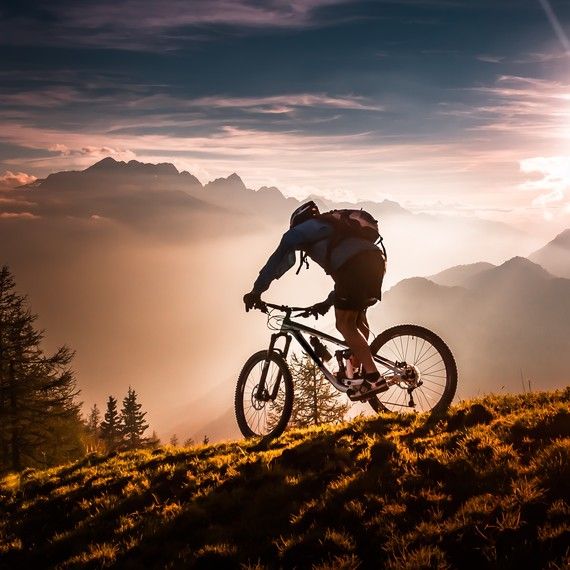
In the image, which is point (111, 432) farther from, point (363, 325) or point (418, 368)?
point (418, 368)

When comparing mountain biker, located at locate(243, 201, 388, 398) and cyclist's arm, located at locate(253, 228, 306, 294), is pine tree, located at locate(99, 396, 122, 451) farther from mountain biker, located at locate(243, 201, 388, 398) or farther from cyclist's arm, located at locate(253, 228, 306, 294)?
mountain biker, located at locate(243, 201, 388, 398)

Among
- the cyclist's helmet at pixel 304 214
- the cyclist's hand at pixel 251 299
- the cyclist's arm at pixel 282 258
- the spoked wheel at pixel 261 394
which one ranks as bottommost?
the spoked wheel at pixel 261 394

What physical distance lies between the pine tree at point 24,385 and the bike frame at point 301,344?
25807 millimetres

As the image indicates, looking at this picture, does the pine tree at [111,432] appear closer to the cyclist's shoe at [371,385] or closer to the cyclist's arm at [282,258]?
the cyclist's arm at [282,258]

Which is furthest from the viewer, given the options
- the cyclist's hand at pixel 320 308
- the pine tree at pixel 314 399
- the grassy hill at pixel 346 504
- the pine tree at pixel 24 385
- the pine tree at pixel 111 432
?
the pine tree at pixel 111 432

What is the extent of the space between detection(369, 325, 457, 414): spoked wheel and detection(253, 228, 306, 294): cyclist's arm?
1841 mm

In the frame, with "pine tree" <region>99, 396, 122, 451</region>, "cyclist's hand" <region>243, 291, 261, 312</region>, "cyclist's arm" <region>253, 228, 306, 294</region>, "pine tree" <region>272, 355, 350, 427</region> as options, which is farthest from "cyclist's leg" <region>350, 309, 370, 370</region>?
"pine tree" <region>99, 396, 122, 451</region>

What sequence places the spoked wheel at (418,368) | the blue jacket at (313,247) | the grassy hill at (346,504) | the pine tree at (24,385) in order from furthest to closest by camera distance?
the pine tree at (24,385), the spoked wheel at (418,368), the blue jacket at (313,247), the grassy hill at (346,504)

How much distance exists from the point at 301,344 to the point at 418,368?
1865mm

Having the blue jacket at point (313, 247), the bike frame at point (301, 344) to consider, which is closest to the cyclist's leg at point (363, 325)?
the bike frame at point (301, 344)

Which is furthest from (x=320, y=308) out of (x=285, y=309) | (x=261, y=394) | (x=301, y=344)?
(x=261, y=394)

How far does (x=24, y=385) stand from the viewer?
32.3 metres

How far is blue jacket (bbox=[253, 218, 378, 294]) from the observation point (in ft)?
26.0

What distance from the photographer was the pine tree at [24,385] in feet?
105
